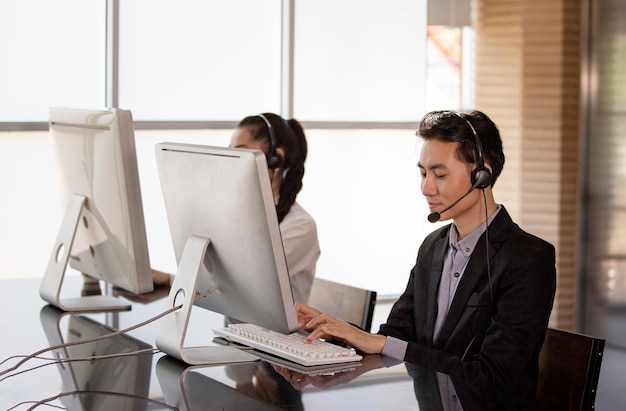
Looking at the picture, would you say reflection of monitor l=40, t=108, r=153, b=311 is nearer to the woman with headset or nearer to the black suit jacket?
the woman with headset

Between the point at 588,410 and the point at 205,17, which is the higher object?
the point at 205,17

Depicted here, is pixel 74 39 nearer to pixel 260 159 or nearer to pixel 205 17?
pixel 205 17

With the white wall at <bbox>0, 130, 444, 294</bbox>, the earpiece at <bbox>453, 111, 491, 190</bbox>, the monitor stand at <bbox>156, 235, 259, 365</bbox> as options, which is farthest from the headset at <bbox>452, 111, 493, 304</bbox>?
the white wall at <bbox>0, 130, 444, 294</bbox>

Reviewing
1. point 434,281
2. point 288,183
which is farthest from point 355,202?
point 434,281

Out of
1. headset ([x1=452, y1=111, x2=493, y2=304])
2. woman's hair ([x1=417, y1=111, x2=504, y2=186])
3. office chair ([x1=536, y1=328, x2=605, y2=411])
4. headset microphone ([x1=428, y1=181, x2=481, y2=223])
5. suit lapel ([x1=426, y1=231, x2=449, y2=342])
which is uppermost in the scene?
woman's hair ([x1=417, y1=111, x2=504, y2=186])

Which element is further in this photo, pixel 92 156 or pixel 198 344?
pixel 92 156

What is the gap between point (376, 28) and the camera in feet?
16.5

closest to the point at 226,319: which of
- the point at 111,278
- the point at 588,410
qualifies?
the point at 111,278

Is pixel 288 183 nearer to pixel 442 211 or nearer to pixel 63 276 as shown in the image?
pixel 63 276

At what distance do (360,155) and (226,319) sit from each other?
2.56m

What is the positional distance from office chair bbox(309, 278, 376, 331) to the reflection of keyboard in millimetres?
377

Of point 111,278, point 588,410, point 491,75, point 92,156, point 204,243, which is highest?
point 491,75

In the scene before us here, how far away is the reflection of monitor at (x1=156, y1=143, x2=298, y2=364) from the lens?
6.21 ft

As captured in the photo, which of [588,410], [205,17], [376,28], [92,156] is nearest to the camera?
[588,410]
